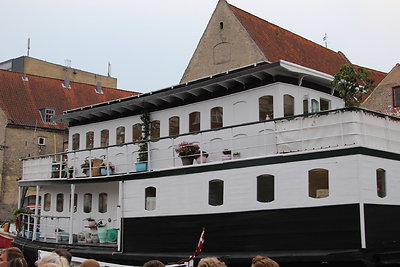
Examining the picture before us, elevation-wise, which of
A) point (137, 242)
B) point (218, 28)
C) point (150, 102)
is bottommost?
point (137, 242)

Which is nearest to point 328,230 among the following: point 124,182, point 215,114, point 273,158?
point 273,158

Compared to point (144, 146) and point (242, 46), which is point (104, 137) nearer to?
point (144, 146)

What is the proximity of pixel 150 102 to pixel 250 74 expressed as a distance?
4869mm

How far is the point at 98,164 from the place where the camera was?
18.8m

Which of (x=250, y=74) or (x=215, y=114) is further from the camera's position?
(x=215, y=114)

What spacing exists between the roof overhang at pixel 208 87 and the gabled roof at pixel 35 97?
2074 cm

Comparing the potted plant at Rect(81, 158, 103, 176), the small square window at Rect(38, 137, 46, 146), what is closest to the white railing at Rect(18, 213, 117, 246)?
the potted plant at Rect(81, 158, 103, 176)

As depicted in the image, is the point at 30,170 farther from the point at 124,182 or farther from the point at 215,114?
the point at 215,114

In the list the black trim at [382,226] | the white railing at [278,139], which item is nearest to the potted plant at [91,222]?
the white railing at [278,139]

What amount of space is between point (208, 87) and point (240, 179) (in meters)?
4.05

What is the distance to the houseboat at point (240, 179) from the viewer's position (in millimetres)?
11820

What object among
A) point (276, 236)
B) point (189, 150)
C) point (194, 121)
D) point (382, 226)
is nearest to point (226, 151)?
point (189, 150)

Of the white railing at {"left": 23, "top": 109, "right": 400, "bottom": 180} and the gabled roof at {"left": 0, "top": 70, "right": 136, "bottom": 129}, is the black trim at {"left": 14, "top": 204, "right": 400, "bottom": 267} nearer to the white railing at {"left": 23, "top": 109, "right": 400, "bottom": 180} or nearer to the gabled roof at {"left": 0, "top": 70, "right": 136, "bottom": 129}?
the white railing at {"left": 23, "top": 109, "right": 400, "bottom": 180}

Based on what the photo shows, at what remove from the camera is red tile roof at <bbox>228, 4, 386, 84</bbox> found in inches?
1086
